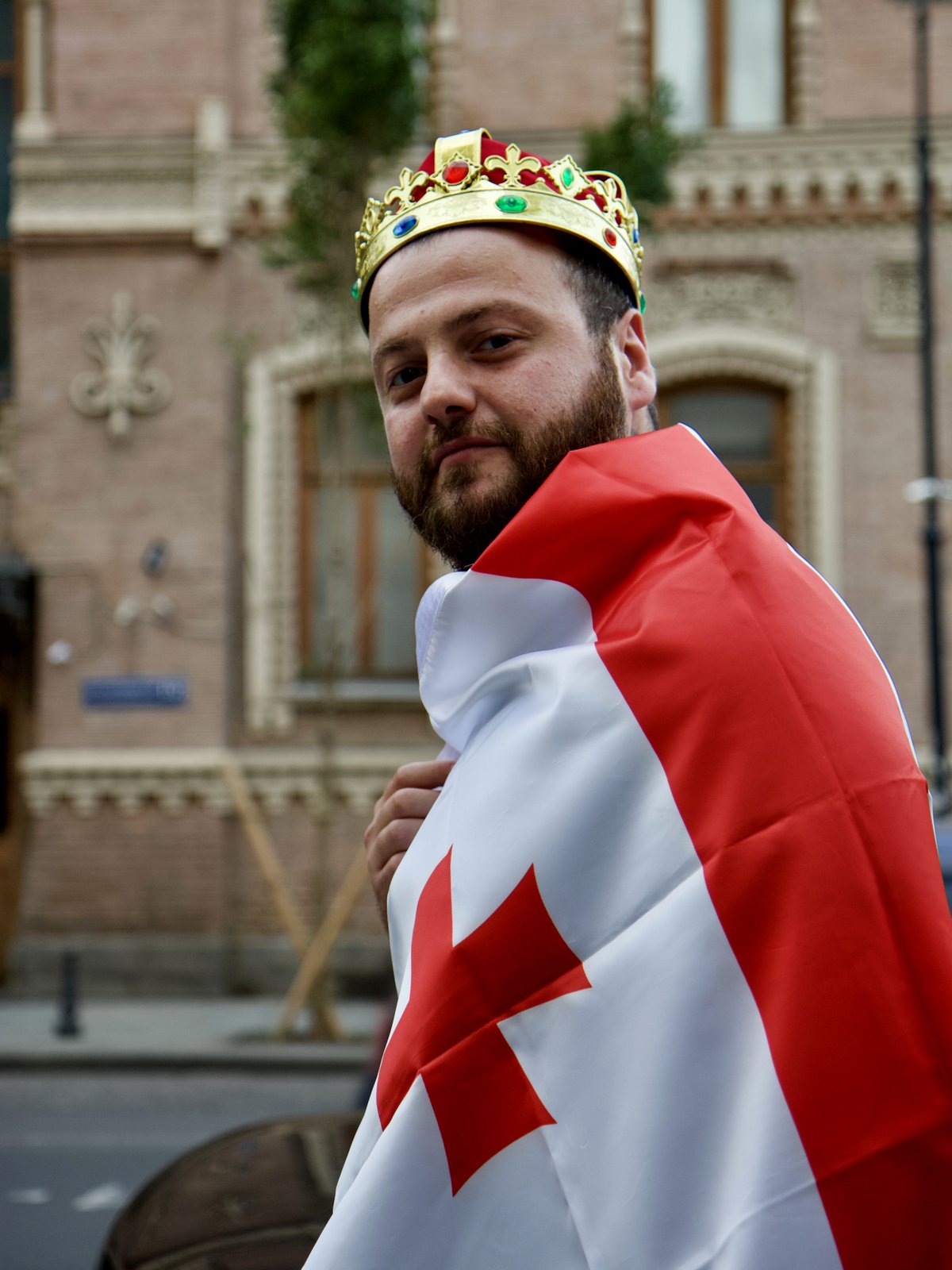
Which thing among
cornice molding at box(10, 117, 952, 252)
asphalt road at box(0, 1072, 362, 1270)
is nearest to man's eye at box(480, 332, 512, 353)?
asphalt road at box(0, 1072, 362, 1270)

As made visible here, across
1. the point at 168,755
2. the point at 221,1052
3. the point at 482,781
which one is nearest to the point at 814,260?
the point at 168,755

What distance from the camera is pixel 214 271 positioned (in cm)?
1266

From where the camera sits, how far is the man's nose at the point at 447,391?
1391 millimetres

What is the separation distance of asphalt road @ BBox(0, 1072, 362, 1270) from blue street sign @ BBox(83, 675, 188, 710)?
→ 348 cm

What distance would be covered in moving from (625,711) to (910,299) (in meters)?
12.3

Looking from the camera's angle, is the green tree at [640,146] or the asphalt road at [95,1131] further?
the green tree at [640,146]

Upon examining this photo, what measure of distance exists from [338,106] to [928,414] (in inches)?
207

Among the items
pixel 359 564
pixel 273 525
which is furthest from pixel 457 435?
pixel 359 564

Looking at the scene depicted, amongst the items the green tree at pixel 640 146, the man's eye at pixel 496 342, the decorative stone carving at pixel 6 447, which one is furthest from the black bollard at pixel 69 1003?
the man's eye at pixel 496 342

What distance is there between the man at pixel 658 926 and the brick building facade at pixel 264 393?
11.1 metres

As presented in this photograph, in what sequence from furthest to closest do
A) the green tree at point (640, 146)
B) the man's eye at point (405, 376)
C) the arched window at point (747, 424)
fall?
the arched window at point (747, 424)
the green tree at point (640, 146)
the man's eye at point (405, 376)

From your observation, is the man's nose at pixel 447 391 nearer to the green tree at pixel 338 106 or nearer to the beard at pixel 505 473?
the beard at pixel 505 473

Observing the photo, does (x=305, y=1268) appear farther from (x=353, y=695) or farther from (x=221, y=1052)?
(x=353, y=695)

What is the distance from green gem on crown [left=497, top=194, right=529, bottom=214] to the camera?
146cm
